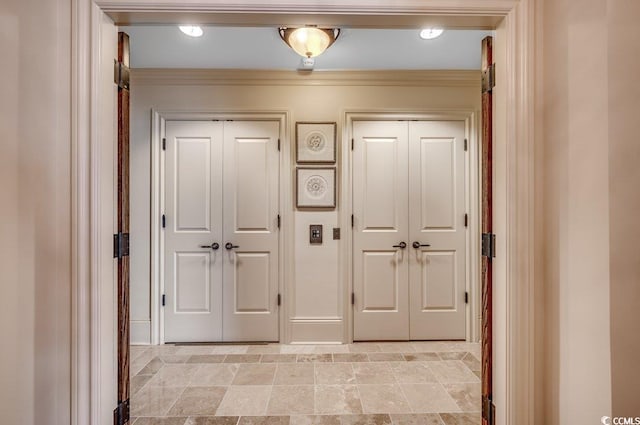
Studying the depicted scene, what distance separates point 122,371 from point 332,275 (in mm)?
1880

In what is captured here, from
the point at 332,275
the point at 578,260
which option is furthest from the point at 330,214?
the point at 578,260

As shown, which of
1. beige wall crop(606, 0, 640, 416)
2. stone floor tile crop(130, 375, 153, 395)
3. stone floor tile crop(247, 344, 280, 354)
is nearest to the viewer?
beige wall crop(606, 0, 640, 416)

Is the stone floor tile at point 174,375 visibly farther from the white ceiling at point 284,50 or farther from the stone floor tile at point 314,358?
the white ceiling at point 284,50

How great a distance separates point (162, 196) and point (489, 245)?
2.77 m

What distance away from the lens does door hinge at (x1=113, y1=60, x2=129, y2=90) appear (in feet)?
4.45

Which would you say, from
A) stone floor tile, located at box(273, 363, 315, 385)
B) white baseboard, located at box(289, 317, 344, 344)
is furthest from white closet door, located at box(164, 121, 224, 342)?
stone floor tile, located at box(273, 363, 315, 385)

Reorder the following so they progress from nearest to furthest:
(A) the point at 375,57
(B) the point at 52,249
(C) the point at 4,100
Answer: (C) the point at 4,100, (B) the point at 52,249, (A) the point at 375,57

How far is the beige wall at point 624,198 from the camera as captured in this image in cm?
95

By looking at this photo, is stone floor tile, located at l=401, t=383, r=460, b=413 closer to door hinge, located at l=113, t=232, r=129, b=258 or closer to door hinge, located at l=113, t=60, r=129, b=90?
door hinge, located at l=113, t=232, r=129, b=258

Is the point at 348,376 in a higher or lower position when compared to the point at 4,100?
lower

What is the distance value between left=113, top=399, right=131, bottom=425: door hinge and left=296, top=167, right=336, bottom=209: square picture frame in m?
1.94

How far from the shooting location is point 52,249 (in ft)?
3.94

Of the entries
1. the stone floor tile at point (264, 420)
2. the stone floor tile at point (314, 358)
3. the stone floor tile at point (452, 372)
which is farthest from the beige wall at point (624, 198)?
the stone floor tile at point (314, 358)

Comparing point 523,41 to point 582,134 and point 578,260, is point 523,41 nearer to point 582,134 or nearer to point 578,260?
point 582,134
